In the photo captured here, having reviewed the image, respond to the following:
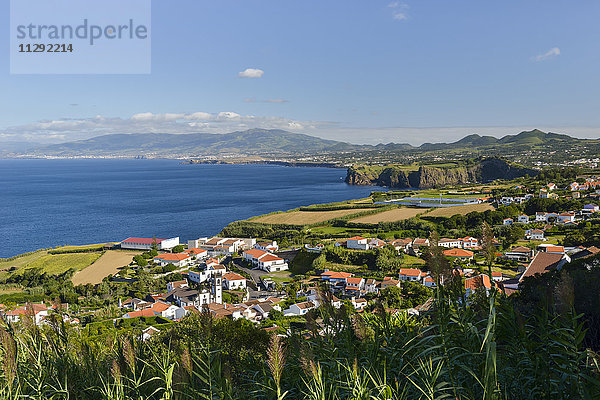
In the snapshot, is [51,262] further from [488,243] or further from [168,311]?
[488,243]

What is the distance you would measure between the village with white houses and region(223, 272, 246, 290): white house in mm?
56

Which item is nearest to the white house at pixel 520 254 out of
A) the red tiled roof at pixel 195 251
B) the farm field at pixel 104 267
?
the red tiled roof at pixel 195 251

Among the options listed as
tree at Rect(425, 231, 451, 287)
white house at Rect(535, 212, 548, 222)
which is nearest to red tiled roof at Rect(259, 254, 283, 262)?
white house at Rect(535, 212, 548, 222)

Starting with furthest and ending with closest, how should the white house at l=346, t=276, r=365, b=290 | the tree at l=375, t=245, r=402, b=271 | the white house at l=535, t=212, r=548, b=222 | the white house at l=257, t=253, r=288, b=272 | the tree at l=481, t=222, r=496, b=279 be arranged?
the white house at l=535, t=212, r=548, b=222
the white house at l=257, t=253, r=288, b=272
the tree at l=375, t=245, r=402, b=271
the white house at l=346, t=276, r=365, b=290
the tree at l=481, t=222, r=496, b=279

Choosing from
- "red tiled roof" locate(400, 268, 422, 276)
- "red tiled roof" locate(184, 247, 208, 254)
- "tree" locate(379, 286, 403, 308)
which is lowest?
"red tiled roof" locate(184, 247, 208, 254)

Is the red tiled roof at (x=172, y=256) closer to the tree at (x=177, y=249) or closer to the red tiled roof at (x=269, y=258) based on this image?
the tree at (x=177, y=249)

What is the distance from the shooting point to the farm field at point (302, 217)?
40.5 meters

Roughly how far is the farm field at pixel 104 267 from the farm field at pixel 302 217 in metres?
13.5

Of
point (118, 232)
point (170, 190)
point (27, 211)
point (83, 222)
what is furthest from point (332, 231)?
point (170, 190)

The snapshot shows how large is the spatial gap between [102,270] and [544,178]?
52223 mm

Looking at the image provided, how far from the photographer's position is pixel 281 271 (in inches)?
1069

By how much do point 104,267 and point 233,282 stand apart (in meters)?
10.5

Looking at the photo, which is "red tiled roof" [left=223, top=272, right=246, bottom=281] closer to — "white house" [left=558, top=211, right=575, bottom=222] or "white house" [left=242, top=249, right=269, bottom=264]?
"white house" [left=242, top=249, right=269, bottom=264]

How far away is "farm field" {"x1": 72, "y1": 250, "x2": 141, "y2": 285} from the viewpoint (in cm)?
2566
